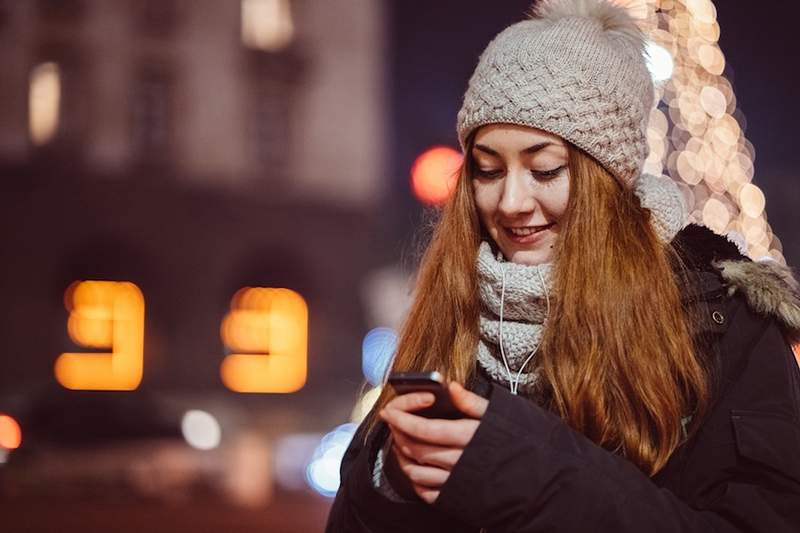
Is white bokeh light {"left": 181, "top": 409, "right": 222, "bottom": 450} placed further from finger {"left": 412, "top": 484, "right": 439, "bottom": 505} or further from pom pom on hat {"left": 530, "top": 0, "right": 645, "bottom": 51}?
finger {"left": 412, "top": 484, "right": 439, "bottom": 505}

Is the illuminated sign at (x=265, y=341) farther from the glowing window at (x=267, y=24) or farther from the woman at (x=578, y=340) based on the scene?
the woman at (x=578, y=340)

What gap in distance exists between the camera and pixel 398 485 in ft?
6.76

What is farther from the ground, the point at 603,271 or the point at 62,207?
the point at 603,271

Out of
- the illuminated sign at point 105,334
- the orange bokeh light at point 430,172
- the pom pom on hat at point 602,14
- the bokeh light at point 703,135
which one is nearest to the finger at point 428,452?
the pom pom on hat at point 602,14

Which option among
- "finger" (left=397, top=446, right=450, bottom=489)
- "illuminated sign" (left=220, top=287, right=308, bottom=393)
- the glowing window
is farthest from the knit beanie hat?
the glowing window

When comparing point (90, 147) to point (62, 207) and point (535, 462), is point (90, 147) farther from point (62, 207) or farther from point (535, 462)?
point (535, 462)

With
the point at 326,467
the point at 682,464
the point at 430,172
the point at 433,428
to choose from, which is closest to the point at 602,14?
the point at 682,464

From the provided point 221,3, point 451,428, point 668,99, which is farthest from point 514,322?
point 221,3

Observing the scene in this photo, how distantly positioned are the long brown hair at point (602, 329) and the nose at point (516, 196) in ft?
0.29

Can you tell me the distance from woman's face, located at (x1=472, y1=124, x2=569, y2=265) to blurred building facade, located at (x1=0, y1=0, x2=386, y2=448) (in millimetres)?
18133

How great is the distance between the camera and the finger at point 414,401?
6.09 feet

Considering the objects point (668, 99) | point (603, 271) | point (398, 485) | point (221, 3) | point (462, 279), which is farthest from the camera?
point (221, 3)

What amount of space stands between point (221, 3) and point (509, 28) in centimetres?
2151

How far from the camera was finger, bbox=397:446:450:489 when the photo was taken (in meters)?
1.90
